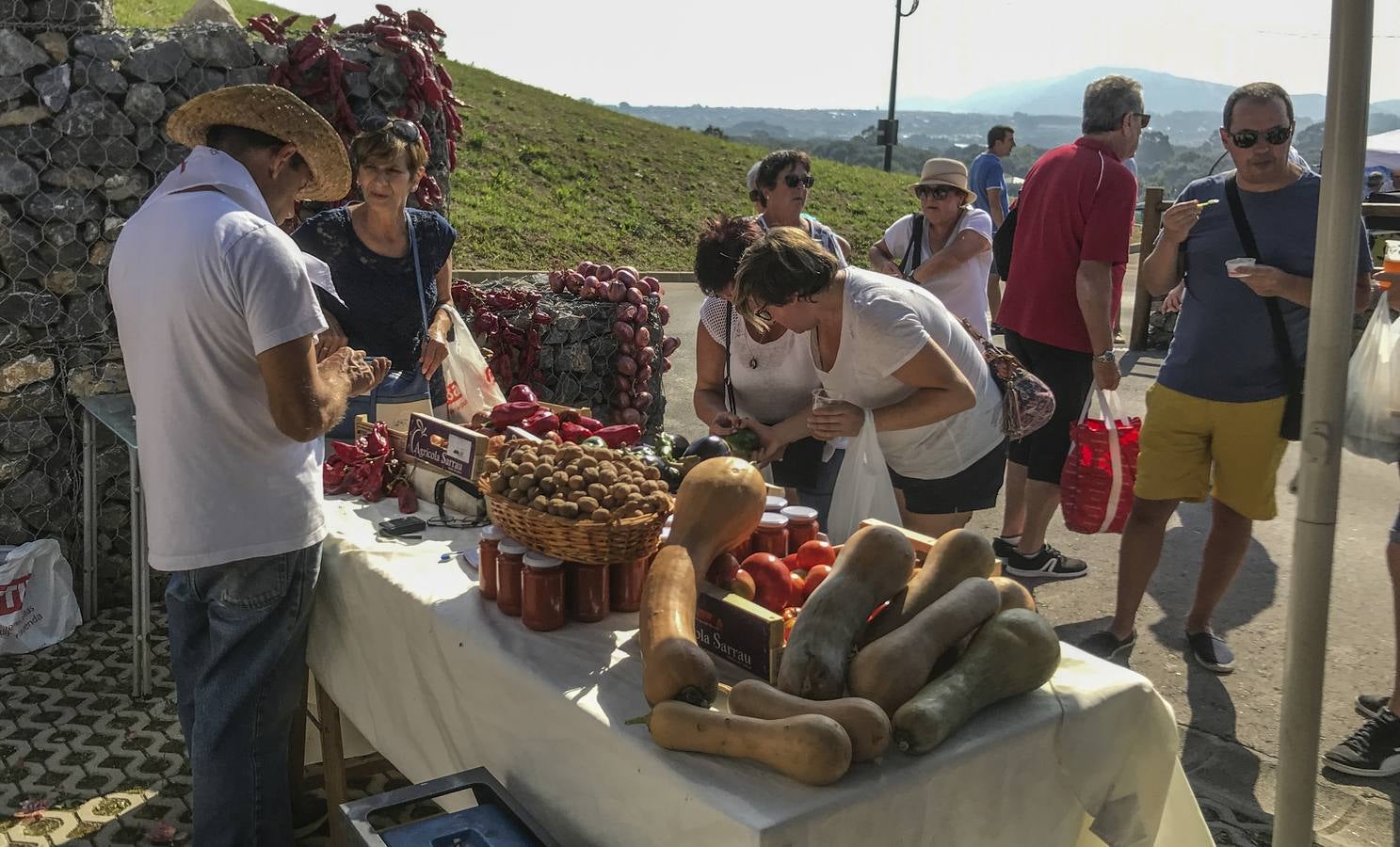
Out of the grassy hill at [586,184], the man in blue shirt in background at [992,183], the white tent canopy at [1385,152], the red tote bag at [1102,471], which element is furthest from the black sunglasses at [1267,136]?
the grassy hill at [586,184]

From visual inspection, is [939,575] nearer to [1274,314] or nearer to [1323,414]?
[1323,414]

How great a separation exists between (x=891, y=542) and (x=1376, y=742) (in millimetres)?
2351

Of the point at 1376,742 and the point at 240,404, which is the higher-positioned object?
the point at 240,404

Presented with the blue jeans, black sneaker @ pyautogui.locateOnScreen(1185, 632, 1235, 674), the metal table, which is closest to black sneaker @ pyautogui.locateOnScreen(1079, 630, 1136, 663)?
black sneaker @ pyautogui.locateOnScreen(1185, 632, 1235, 674)

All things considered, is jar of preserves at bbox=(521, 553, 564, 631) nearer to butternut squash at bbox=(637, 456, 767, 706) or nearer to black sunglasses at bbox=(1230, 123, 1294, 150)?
butternut squash at bbox=(637, 456, 767, 706)

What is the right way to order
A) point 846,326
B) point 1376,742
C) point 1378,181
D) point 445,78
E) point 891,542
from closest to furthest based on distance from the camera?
1. point 891,542
2. point 846,326
3. point 1376,742
4. point 445,78
5. point 1378,181

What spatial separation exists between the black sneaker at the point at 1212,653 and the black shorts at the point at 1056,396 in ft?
2.87

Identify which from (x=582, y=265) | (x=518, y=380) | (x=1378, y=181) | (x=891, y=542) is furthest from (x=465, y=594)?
(x=1378, y=181)

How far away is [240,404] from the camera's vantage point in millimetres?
2457

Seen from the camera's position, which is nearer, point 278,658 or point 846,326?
point 278,658

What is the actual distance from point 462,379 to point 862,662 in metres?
2.46

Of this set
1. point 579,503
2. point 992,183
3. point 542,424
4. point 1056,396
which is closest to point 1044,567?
point 1056,396

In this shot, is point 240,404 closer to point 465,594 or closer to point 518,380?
point 465,594

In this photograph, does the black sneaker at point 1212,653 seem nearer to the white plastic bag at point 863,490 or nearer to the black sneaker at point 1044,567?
the black sneaker at point 1044,567
